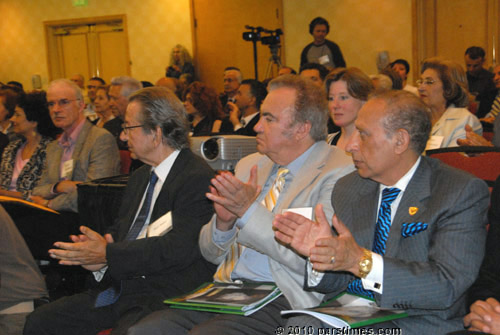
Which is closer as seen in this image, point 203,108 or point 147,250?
point 147,250

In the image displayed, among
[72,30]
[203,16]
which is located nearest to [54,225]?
[203,16]

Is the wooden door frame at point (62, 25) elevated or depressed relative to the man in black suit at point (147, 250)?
elevated

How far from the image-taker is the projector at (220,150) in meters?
3.31

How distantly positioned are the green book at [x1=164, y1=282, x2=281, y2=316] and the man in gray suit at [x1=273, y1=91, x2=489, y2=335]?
21 cm

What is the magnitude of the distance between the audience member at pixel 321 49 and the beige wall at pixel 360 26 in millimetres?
1516

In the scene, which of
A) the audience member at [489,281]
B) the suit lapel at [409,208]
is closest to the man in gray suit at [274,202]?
the suit lapel at [409,208]

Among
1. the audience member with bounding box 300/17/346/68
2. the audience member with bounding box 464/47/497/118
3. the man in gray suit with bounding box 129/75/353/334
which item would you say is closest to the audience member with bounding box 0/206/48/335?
the man in gray suit with bounding box 129/75/353/334

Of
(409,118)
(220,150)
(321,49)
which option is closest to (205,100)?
(220,150)

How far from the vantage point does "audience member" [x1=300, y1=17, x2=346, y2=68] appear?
25.4 feet

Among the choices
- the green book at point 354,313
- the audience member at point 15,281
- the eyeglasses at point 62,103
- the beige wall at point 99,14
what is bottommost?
the audience member at point 15,281

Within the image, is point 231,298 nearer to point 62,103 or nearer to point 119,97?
point 62,103

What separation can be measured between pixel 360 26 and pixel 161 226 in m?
7.53

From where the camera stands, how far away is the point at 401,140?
187 centimetres

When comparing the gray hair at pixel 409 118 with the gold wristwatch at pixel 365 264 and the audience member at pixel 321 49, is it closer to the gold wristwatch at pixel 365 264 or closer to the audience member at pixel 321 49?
the gold wristwatch at pixel 365 264
